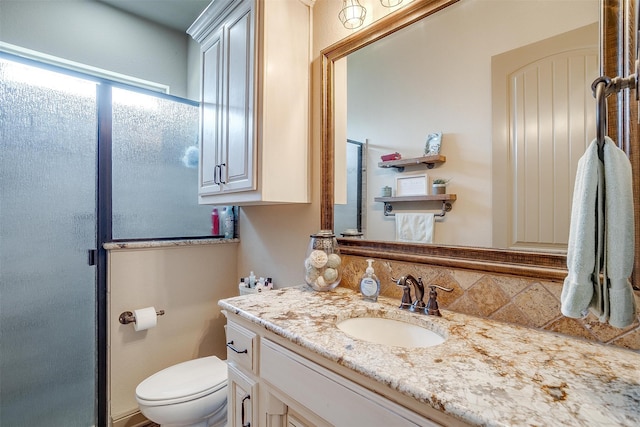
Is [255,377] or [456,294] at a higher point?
[456,294]

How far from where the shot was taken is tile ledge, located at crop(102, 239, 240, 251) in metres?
1.71

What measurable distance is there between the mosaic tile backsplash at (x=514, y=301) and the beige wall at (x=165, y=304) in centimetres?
139

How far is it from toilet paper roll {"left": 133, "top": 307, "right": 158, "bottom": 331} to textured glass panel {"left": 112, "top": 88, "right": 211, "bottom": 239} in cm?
44

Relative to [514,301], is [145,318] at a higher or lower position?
lower

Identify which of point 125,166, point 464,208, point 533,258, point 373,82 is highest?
point 373,82

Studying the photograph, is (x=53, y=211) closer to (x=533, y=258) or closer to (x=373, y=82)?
(x=373, y=82)

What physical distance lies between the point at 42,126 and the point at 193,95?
126cm

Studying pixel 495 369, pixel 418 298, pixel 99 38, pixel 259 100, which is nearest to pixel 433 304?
pixel 418 298

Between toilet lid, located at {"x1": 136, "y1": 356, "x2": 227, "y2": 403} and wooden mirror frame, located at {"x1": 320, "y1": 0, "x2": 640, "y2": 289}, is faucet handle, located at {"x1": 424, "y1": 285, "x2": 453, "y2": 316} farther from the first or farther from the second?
toilet lid, located at {"x1": 136, "y1": 356, "x2": 227, "y2": 403}

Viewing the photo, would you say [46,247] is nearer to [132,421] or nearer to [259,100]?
[132,421]

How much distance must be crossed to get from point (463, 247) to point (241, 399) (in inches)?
37.6

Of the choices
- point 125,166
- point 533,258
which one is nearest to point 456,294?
point 533,258

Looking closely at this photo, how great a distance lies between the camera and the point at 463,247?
3.47 ft

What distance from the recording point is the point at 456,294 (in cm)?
106
